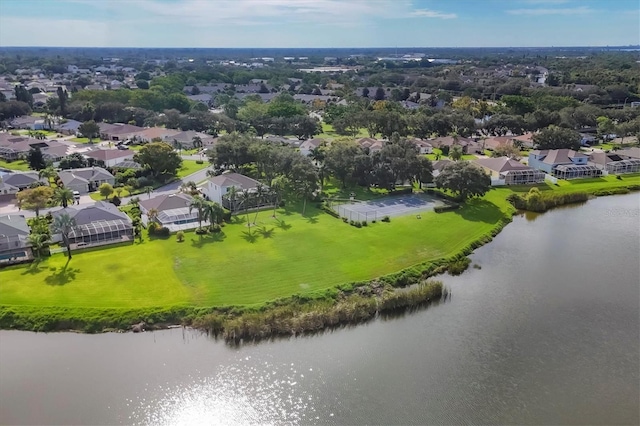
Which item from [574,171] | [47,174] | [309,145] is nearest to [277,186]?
[309,145]

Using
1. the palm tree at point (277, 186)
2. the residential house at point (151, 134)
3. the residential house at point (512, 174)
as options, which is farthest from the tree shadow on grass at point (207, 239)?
the residential house at point (151, 134)

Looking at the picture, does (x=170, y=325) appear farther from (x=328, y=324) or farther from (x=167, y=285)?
(x=328, y=324)

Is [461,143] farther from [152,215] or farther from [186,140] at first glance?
[152,215]

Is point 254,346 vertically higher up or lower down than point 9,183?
lower down

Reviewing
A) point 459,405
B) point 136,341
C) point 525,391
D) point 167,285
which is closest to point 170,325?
point 136,341

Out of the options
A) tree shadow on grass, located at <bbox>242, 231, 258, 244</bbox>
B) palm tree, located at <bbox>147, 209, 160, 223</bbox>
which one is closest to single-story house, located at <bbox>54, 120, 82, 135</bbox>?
palm tree, located at <bbox>147, 209, 160, 223</bbox>

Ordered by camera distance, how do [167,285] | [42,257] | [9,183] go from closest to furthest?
[167,285] < [42,257] < [9,183]

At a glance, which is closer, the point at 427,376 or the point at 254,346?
the point at 427,376
